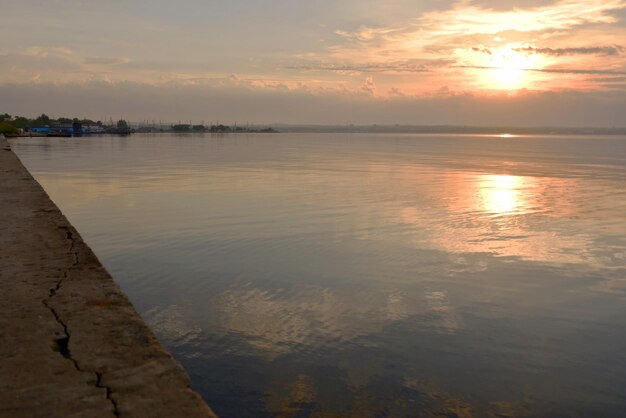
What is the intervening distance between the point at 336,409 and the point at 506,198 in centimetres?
1845

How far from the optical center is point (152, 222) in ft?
49.9

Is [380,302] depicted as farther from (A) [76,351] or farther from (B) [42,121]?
(B) [42,121]

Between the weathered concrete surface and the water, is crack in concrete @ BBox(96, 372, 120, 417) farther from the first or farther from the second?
the water

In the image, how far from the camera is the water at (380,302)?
569 centimetres

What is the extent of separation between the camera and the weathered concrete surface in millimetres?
3488

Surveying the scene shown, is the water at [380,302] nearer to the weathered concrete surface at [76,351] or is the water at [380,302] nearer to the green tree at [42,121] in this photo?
the weathered concrete surface at [76,351]

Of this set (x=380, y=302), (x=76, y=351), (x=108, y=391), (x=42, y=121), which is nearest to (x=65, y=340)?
(x=76, y=351)

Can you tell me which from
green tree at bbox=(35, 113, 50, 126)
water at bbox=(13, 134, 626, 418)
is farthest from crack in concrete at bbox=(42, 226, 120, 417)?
green tree at bbox=(35, 113, 50, 126)

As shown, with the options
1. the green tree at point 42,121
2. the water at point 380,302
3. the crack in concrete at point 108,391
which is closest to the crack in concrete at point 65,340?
the crack in concrete at point 108,391

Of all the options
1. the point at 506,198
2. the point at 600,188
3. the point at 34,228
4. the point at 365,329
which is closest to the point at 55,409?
the point at 365,329

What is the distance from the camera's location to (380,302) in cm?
852

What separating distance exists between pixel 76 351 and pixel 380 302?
5118 millimetres

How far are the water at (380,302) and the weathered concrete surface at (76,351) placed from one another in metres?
1.19

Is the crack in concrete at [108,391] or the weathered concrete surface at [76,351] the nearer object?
the crack in concrete at [108,391]
